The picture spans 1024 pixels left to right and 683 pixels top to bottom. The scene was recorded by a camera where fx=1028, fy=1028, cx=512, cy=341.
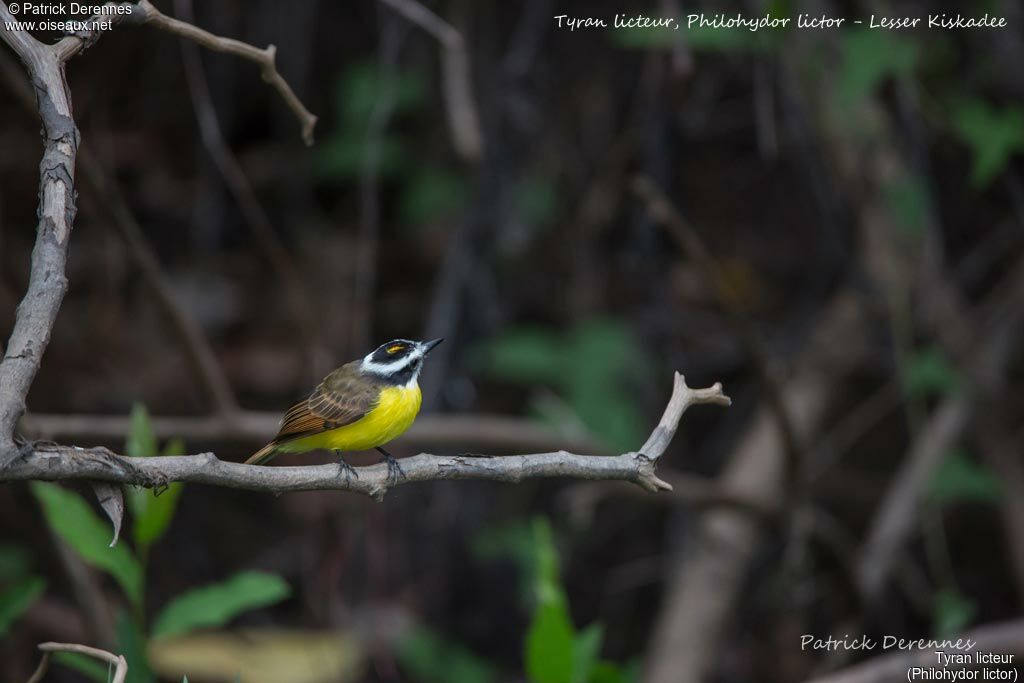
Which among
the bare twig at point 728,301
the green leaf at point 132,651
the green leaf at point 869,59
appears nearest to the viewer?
the green leaf at point 132,651

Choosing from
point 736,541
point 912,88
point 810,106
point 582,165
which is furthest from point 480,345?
point 912,88

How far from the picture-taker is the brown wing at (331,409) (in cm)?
387

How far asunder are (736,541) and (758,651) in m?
1.24

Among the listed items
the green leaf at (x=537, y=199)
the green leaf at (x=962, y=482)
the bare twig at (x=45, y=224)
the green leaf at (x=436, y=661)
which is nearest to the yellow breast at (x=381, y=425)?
the bare twig at (x=45, y=224)

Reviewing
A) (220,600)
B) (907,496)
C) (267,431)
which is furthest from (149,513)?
(907,496)

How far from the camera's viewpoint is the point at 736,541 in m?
5.88

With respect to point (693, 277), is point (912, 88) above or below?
above

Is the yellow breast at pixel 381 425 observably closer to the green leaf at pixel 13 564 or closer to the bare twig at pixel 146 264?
the bare twig at pixel 146 264

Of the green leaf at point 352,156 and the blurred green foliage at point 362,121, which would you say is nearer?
the blurred green foliage at point 362,121

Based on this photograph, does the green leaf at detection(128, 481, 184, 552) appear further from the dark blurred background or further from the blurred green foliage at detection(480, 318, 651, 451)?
the blurred green foliage at detection(480, 318, 651, 451)

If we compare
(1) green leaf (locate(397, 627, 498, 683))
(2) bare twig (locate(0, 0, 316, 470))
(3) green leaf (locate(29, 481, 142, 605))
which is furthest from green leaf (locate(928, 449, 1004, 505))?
(2) bare twig (locate(0, 0, 316, 470))

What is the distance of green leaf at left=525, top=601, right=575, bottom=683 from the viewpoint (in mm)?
3109

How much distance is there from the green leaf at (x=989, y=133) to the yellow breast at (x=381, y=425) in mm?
2866

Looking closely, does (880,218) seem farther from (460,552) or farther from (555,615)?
(555,615)
